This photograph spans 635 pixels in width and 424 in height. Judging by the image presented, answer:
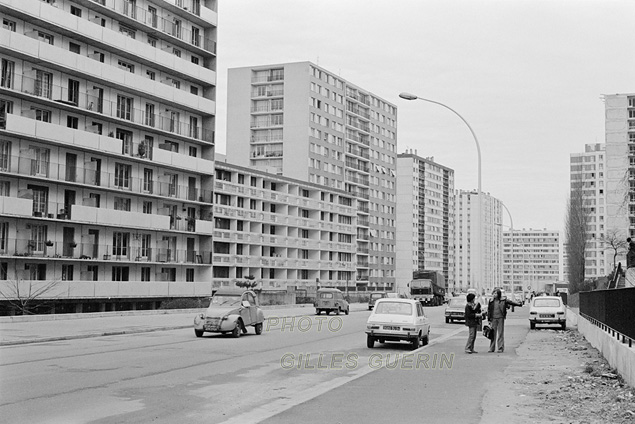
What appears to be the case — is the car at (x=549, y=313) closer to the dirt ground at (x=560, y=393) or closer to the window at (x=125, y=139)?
the dirt ground at (x=560, y=393)

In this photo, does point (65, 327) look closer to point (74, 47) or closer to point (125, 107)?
point (74, 47)

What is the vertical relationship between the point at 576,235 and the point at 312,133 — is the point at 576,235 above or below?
below

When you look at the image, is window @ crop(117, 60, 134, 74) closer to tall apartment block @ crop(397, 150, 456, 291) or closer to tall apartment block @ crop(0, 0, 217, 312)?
tall apartment block @ crop(0, 0, 217, 312)

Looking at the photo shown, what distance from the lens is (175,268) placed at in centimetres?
5838

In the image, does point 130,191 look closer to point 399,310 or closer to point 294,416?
point 399,310

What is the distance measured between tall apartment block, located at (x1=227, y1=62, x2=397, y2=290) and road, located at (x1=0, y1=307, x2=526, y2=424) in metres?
75.7

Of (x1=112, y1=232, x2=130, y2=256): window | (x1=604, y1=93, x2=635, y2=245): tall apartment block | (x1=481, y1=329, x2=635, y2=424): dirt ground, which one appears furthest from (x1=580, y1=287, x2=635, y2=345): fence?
(x1=604, y1=93, x2=635, y2=245): tall apartment block

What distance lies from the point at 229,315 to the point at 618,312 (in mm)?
14398

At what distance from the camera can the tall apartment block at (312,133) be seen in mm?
102812

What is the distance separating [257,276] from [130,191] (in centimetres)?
3164

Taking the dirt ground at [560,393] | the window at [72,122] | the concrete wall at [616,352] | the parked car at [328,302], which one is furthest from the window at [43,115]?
the dirt ground at [560,393]

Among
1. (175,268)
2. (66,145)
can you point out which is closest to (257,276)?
(175,268)

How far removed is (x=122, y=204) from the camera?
→ 53.0m

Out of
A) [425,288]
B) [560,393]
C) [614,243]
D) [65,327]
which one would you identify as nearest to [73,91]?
[65,327]
